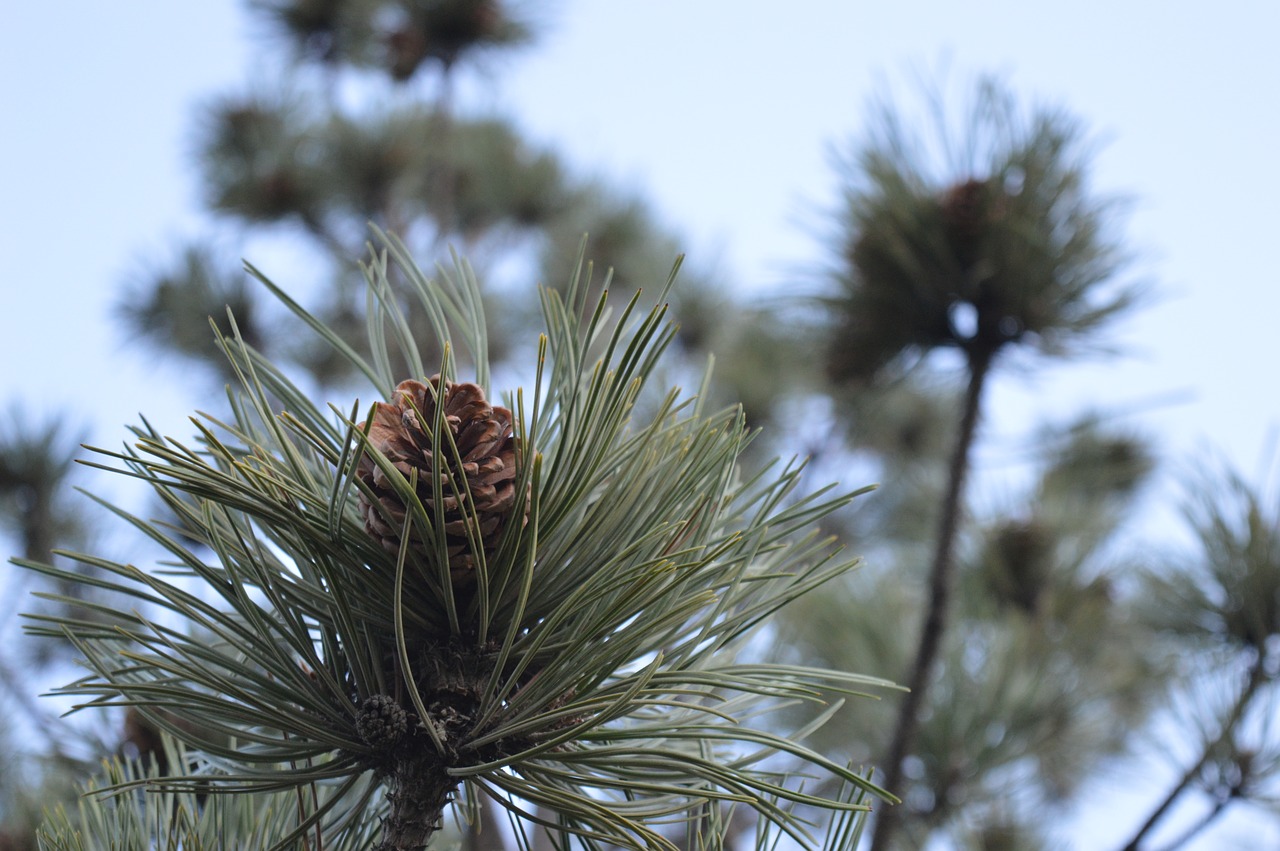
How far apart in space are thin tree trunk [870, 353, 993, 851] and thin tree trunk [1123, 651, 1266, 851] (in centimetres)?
21

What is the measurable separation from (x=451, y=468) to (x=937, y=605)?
68 centimetres

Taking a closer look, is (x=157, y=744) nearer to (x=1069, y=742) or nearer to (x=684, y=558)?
(x=684, y=558)

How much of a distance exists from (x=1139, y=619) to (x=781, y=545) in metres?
1.14

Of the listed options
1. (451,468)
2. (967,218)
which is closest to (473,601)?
(451,468)

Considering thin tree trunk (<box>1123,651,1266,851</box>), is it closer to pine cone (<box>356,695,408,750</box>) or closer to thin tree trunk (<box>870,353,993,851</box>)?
thin tree trunk (<box>870,353,993,851</box>)

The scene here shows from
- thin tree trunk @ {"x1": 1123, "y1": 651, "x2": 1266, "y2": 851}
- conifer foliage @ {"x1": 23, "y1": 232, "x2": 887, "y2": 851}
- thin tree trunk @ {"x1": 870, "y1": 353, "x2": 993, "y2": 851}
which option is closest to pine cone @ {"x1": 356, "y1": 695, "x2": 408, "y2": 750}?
conifer foliage @ {"x1": 23, "y1": 232, "x2": 887, "y2": 851}

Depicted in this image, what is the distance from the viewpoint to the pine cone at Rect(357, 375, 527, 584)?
489 millimetres

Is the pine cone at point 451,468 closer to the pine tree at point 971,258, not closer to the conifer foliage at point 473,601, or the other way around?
the conifer foliage at point 473,601

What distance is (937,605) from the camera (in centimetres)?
106

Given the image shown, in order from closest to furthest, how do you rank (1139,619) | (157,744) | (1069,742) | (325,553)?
1. (325,553)
2. (157,744)
3. (1139,619)
4. (1069,742)

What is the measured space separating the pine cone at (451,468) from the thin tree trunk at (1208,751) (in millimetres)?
777

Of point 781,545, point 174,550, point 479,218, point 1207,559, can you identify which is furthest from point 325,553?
point 479,218

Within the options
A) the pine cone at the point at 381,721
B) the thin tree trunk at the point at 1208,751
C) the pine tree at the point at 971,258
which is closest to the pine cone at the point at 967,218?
the pine tree at the point at 971,258

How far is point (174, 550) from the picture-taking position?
51 centimetres
